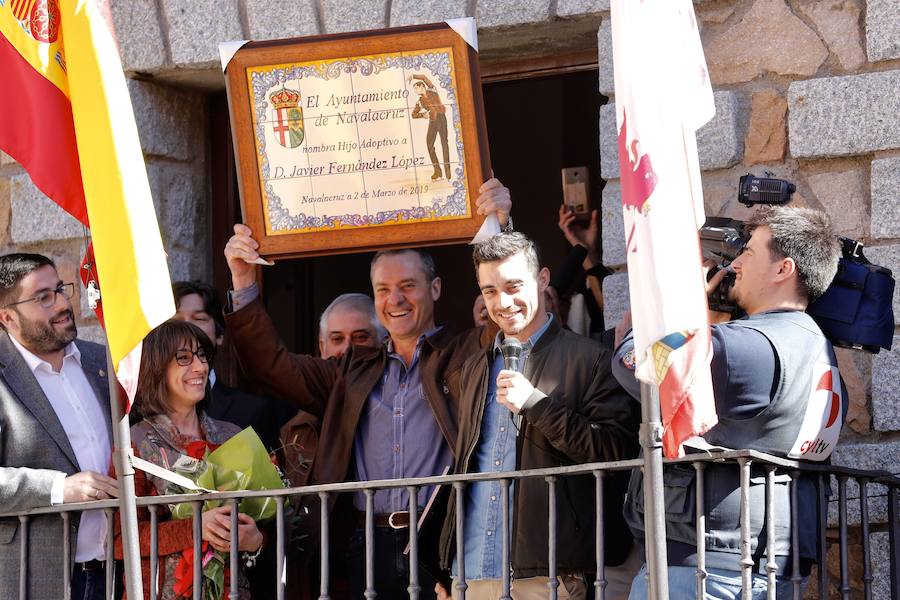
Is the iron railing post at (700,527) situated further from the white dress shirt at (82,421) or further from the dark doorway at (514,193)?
the dark doorway at (514,193)

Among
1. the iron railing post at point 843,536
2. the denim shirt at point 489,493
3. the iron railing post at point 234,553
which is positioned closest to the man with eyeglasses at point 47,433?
the iron railing post at point 234,553

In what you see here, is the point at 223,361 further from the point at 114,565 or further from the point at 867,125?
the point at 867,125

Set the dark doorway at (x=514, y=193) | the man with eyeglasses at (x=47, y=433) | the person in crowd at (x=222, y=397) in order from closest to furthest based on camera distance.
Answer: the man with eyeglasses at (x=47, y=433) < the person in crowd at (x=222, y=397) < the dark doorway at (x=514, y=193)

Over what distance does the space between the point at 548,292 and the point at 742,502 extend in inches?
66.2

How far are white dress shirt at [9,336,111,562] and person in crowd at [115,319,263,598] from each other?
12 cm

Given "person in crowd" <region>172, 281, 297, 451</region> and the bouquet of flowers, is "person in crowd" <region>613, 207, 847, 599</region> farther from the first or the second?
"person in crowd" <region>172, 281, 297, 451</region>

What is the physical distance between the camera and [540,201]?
949 centimetres

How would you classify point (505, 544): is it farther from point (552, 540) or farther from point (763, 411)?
point (763, 411)

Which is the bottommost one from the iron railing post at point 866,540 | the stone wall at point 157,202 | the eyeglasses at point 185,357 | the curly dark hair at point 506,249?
the iron railing post at point 866,540

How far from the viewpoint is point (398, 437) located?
215 inches

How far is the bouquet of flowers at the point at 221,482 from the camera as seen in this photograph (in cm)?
507

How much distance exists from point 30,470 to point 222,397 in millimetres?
1025

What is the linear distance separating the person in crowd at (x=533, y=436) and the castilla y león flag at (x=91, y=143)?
1.07 meters

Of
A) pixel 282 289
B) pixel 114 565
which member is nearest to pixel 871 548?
pixel 114 565
